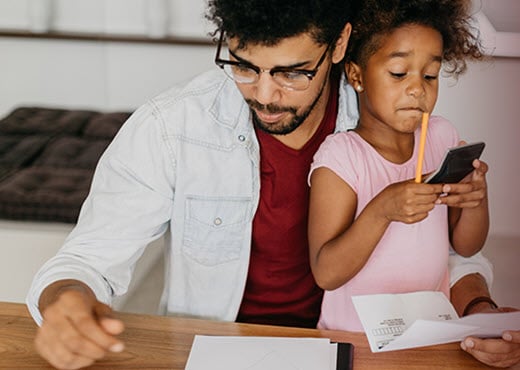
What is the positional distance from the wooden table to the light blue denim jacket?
114 millimetres

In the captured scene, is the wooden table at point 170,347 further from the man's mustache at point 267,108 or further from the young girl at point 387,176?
the man's mustache at point 267,108

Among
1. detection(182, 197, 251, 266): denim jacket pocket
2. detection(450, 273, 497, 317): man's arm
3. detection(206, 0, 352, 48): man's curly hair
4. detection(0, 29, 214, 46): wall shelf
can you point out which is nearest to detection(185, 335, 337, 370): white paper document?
detection(182, 197, 251, 266): denim jacket pocket

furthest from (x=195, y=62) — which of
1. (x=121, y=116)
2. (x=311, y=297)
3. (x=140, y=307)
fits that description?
(x=311, y=297)

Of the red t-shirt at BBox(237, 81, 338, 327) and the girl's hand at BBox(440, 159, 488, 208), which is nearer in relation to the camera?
the girl's hand at BBox(440, 159, 488, 208)

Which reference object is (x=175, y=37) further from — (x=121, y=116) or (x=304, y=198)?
(x=304, y=198)

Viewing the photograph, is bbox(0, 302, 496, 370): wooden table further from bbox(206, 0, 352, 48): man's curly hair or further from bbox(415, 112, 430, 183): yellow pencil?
bbox(206, 0, 352, 48): man's curly hair

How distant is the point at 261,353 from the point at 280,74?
45 cm

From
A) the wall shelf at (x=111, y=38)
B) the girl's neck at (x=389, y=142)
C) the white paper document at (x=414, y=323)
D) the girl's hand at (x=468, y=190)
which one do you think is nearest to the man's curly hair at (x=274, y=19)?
the girl's neck at (x=389, y=142)

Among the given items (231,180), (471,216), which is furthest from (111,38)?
(471,216)

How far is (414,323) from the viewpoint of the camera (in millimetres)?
1146

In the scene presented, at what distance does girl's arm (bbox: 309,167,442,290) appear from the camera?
125 centimetres

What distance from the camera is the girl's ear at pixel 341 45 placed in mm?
1366

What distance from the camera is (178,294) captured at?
1551mm

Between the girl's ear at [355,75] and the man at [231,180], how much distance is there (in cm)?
5
